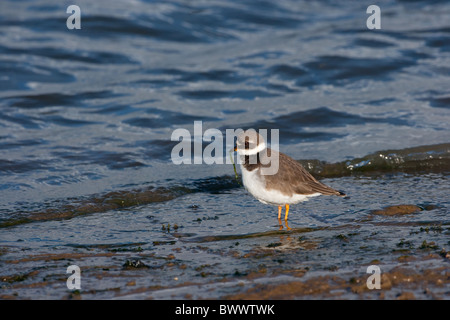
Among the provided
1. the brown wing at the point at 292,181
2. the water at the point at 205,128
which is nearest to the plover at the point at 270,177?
the brown wing at the point at 292,181

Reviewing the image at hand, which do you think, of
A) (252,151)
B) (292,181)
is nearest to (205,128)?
(252,151)

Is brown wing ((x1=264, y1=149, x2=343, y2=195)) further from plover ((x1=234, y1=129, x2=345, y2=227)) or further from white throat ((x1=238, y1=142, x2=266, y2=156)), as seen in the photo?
white throat ((x1=238, y1=142, x2=266, y2=156))

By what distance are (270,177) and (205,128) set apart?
181 inches

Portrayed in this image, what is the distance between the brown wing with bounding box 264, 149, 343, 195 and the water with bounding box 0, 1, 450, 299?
1.26 ft

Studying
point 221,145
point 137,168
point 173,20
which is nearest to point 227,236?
point 137,168

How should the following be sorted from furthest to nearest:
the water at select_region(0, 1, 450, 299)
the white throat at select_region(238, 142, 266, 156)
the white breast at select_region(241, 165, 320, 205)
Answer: the white throat at select_region(238, 142, 266, 156) → the white breast at select_region(241, 165, 320, 205) → the water at select_region(0, 1, 450, 299)

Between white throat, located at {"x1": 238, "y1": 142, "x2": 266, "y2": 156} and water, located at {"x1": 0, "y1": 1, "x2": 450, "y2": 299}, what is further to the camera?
white throat, located at {"x1": 238, "y1": 142, "x2": 266, "y2": 156}

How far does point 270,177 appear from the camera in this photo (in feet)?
21.3

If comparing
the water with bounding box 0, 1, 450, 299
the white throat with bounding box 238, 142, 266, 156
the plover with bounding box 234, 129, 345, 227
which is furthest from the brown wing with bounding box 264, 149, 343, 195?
the water with bounding box 0, 1, 450, 299

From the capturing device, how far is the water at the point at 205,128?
535 centimetres

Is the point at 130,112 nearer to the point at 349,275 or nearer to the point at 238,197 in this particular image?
the point at 238,197

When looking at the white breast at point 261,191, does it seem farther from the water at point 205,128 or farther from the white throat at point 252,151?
the water at point 205,128

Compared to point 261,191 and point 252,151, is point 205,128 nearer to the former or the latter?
point 252,151

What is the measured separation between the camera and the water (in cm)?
535
